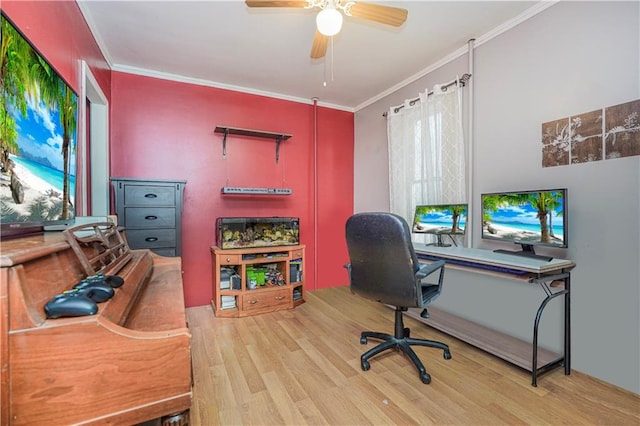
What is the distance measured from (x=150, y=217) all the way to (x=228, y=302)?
1.12 m

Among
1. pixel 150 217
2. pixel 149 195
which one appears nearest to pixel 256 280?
pixel 150 217

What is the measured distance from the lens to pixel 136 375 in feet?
2.46

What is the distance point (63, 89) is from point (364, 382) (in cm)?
232

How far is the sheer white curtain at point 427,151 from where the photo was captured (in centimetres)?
259

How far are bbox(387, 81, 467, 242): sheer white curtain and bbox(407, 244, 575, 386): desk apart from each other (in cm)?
70

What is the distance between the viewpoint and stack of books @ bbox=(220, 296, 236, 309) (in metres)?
2.91

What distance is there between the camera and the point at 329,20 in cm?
151

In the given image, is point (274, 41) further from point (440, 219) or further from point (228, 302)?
point (228, 302)

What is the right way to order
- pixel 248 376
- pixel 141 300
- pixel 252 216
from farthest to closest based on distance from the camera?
pixel 252 216 → pixel 248 376 → pixel 141 300

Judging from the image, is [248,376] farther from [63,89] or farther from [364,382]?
[63,89]

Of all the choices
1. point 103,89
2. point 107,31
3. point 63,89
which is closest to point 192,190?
point 103,89

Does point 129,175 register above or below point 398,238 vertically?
above

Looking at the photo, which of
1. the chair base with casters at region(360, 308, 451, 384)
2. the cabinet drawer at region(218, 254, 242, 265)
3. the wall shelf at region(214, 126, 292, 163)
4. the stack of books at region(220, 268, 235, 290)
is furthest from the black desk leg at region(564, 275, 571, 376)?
the wall shelf at region(214, 126, 292, 163)

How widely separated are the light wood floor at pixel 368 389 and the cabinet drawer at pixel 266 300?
464 mm
